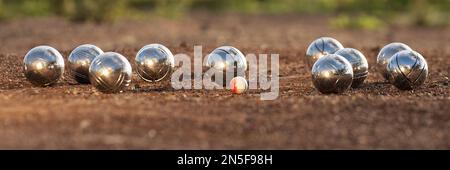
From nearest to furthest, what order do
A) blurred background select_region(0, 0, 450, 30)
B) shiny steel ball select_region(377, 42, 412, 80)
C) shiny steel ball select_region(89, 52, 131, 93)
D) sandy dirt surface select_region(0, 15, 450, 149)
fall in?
sandy dirt surface select_region(0, 15, 450, 149) → shiny steel ball select_region(89, 52, 131, 93) → shiny steel ball select_region(377, 42, 412, 80) → blurred background select_region(0, 0, 450, 30)

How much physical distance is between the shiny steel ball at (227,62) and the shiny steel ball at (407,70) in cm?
274

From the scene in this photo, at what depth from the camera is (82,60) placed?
14.2 meters

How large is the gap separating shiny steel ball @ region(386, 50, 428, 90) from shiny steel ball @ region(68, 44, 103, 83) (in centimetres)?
524

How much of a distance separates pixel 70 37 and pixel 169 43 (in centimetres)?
372

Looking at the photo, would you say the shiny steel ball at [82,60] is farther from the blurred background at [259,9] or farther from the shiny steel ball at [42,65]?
the blurred background at [259,9]

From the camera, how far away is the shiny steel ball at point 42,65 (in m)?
13.6

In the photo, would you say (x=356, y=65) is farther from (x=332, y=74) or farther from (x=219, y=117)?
(x=219, y=117)

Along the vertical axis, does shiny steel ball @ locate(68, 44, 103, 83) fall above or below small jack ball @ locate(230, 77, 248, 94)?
above

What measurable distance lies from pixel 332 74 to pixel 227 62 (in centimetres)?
239

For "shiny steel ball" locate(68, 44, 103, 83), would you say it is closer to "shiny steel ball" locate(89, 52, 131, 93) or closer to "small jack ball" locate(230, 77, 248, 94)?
"shiny steel ball" locate(89, 52, 131, 93)

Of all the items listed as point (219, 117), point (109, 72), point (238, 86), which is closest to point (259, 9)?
point (238, 86)

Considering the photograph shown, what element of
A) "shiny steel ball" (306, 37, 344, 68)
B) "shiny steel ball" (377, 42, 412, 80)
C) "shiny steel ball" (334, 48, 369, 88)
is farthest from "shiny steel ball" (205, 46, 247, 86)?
"shiny steel ball" (377, 42, 412, 80)

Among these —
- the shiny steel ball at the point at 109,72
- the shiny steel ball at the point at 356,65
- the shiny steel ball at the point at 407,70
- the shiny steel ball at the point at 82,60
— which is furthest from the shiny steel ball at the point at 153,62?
the shiny steel ball at the point at 407,70

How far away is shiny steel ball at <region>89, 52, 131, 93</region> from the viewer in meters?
12.8
